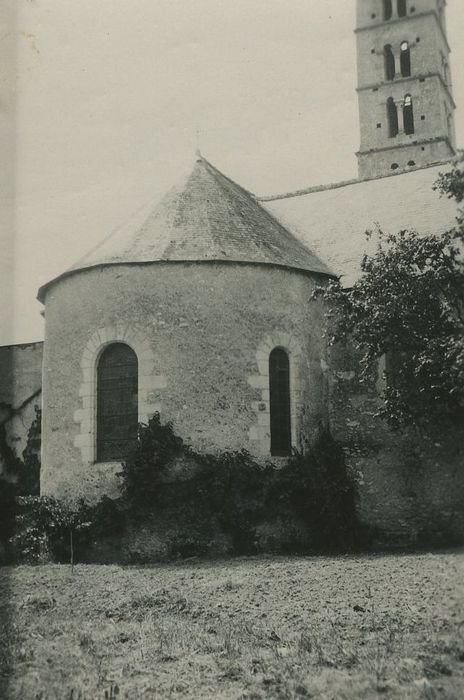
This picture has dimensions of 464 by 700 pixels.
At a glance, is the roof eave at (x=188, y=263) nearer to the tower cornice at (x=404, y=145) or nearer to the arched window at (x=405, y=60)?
the tower cornice at (x=404, y=145)

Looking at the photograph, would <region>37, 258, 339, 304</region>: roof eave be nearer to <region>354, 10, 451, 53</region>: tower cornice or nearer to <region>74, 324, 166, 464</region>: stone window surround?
<region>74, 324, 166, 464</region>: stone window surround

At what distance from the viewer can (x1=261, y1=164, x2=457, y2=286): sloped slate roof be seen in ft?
63.0

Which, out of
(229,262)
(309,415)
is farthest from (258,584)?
(229,262)

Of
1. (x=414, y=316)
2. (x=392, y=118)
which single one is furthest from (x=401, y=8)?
(x=414, y=316)

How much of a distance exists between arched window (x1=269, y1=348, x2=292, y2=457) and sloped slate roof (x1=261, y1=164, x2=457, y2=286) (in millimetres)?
2654

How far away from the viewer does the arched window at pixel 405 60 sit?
3828cm

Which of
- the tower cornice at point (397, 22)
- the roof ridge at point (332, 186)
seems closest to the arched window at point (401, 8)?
the tower cornice at point (397, 22)

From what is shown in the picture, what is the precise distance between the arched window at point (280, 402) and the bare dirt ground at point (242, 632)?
139 inches

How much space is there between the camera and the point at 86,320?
1686cm

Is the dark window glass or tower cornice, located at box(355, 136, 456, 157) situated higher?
the dark window glass

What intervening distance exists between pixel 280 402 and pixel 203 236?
3878 millimetres

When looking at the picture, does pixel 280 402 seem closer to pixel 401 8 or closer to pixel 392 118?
pixel 392 118

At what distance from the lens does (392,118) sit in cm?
3819

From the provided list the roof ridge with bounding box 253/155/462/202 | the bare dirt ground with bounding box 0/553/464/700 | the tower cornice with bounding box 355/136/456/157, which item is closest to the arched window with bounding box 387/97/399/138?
the tower cornice with bounding box 355/136/456/157
